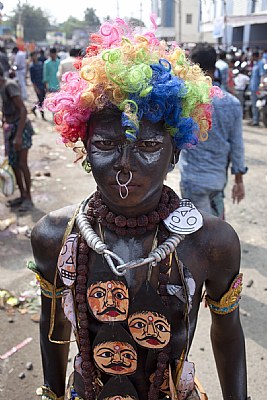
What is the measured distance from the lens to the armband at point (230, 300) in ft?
5.49

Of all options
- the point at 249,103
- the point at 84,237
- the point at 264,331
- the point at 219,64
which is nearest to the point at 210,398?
the point at 264,331

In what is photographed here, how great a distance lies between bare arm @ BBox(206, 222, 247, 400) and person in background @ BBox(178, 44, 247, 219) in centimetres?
216

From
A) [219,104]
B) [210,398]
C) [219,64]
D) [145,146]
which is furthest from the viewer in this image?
[219,64]

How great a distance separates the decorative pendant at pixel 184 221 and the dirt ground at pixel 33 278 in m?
1.37

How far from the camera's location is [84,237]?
1568 millimetres

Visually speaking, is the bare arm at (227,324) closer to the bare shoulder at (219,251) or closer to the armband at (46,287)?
the bare shoulder at (219,251)

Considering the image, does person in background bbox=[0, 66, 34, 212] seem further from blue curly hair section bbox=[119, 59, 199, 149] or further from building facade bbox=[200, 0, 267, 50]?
building facade bbox=[200, 0, 267, 50]

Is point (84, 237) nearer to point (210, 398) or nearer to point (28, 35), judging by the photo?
point (210, 398)

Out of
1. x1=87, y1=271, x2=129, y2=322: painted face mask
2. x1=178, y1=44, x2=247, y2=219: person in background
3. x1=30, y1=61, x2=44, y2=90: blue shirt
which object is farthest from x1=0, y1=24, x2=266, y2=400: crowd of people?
x1=30, y1=61, x2=44, y2=90: blue shirt

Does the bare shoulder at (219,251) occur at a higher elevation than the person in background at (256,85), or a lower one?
higher

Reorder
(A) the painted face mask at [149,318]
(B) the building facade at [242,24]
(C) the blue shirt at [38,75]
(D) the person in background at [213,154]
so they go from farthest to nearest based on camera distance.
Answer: (B) the building facade at [242,24], (C) the blue shirt at [38,75], (D) the person in background at [213,154], (A) the painted face mask at [149,318]

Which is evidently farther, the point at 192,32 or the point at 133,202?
the point at 192,32

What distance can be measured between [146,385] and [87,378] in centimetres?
21

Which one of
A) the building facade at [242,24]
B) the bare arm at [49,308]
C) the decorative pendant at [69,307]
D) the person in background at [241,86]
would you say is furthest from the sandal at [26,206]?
the building facade at [242,24]
